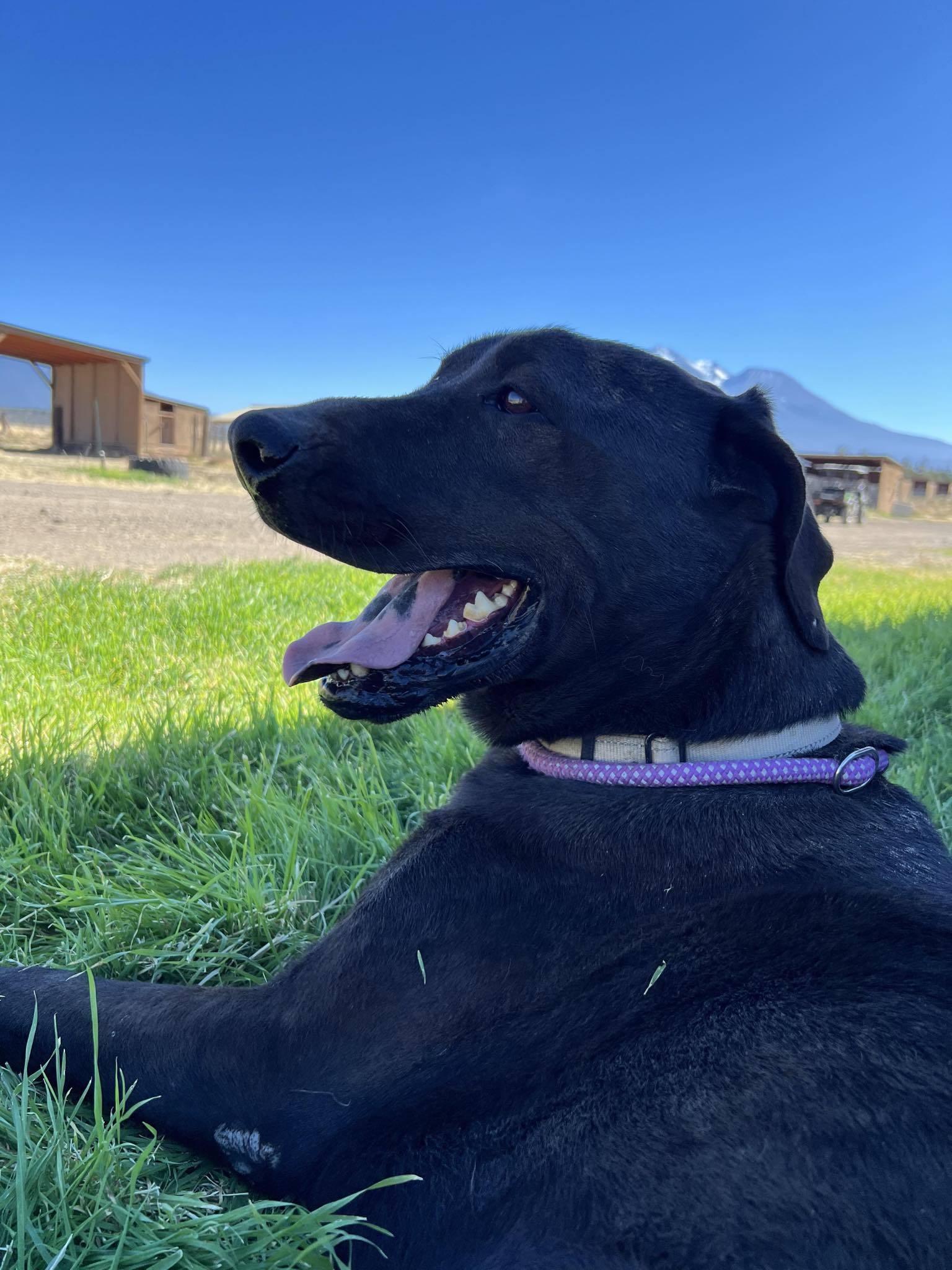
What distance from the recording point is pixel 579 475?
1.71 m

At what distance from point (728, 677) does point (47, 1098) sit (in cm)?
135

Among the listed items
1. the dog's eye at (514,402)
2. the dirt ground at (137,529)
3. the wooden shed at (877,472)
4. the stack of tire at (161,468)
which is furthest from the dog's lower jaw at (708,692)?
the wooden shed at (877,472)

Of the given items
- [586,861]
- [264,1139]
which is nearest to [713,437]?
[586,861]

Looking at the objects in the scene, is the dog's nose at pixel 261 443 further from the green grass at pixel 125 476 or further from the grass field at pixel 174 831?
the green grass at pixel 125 476

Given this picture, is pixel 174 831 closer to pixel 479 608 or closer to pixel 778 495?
pixel 479 608

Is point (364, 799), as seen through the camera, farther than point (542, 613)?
Yes

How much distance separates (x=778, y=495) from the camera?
1.66 m

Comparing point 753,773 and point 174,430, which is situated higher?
point 174,430

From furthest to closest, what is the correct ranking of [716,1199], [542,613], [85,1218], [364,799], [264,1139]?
[364,799]
[542,613]
[264,1139]
[85,1218]
[716,1199]

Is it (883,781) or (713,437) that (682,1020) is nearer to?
(883,781)

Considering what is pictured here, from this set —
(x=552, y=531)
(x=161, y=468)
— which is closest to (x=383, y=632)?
(x=552, y=531)

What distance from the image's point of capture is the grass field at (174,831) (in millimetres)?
1206

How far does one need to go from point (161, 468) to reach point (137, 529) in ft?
32.6

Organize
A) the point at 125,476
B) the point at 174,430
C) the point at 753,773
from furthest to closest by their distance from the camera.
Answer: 1. the point at 174,430
2. the point at 125,476
3. the point at 753,773
